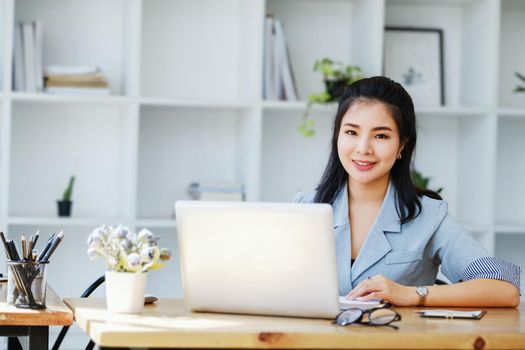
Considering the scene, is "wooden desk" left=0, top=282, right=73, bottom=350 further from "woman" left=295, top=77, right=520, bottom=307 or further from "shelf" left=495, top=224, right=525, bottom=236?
"shelf" left=495, top=224, right=525, bottom=236

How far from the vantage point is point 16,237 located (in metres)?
4.33

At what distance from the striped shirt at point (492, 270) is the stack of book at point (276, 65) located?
1865 mm

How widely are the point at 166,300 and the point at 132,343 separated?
64cm

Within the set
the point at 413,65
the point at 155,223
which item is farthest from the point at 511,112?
the point at 155,223

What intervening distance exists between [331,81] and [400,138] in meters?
1.57

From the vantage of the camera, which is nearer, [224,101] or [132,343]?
[132,343]

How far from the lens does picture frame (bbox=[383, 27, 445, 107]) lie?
4.63 m

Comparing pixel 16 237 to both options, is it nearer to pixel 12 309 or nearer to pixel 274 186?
pixel 274 186

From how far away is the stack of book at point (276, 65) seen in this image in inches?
169

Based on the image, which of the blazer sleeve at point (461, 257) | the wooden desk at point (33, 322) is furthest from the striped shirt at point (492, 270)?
the wooden desk at point (33, 322)

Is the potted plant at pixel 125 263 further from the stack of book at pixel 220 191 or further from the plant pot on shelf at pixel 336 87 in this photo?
the plant pot on shelf at pixel 336 87

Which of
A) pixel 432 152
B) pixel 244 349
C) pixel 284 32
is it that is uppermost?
pixel 284 32

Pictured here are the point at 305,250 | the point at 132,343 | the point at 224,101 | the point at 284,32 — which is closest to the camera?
the point at 132,343

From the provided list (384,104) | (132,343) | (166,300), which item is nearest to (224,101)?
(384,104)
